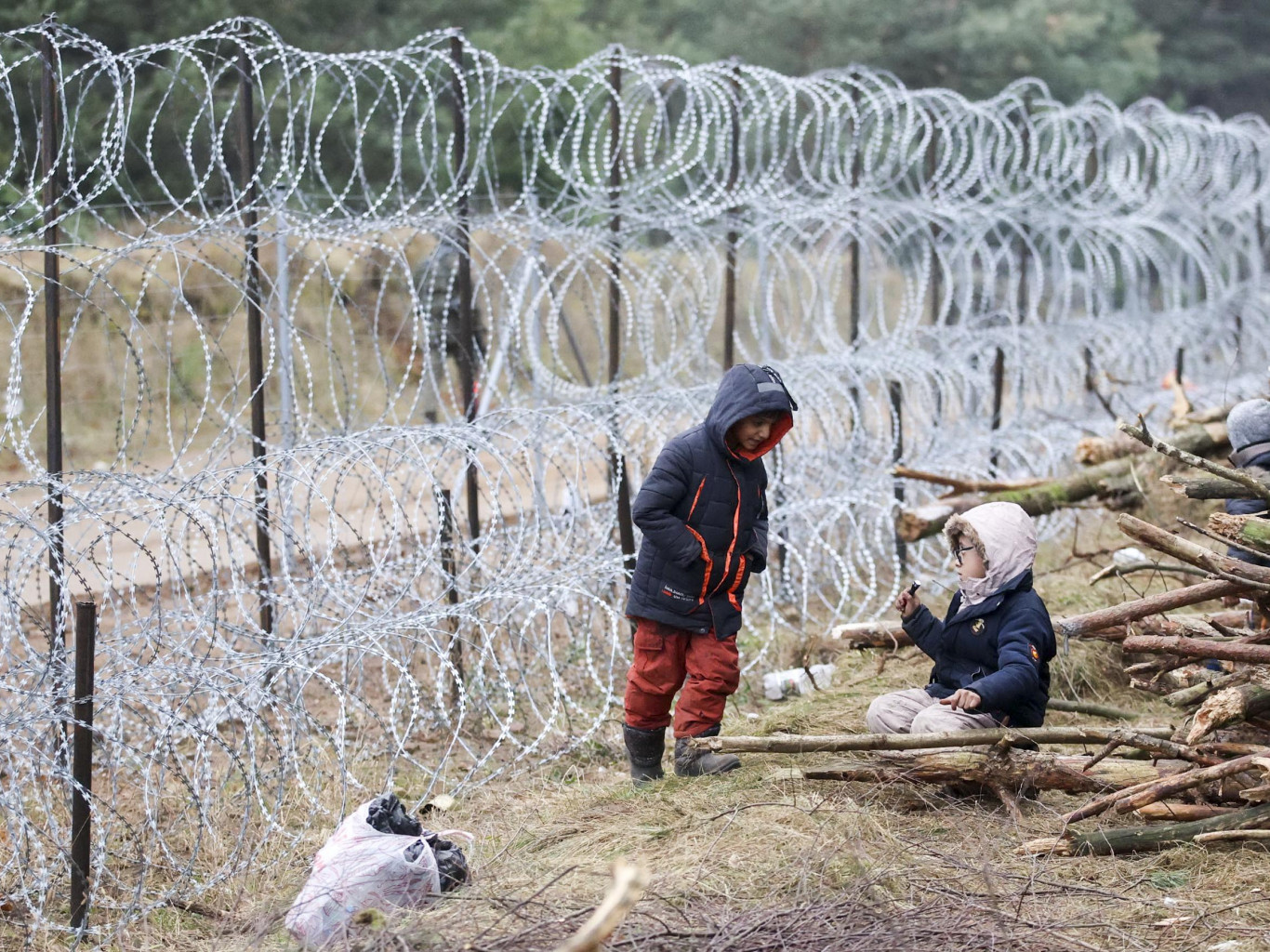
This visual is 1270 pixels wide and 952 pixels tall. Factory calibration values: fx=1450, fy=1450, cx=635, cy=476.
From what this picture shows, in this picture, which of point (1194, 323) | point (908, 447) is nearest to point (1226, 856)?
point (908, 447)

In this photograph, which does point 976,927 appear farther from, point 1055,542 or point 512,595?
point 1055,542

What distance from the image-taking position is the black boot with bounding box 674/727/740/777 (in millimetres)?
4777

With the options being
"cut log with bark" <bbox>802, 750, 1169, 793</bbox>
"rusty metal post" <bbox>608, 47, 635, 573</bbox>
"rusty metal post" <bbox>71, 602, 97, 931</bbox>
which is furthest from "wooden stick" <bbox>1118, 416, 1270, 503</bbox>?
"rusty metal post" <bbox>608, 47, 635, 573</bbox>

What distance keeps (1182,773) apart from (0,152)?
12957mm

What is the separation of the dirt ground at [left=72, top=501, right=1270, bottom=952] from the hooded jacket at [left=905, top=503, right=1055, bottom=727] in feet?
1.12

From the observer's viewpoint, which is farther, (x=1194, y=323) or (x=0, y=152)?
(x=0, y=152)

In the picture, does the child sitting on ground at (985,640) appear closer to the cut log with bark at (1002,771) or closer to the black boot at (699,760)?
the cut log with bark at (1002,771)

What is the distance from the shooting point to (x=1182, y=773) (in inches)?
155

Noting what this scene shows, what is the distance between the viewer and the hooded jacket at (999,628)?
168 inches

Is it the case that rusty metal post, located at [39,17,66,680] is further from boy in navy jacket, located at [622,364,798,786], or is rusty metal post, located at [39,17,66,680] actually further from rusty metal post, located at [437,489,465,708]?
boy in navy jacket, located at [622,364,798,786]

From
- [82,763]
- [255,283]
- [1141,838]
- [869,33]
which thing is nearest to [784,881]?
[1141,838]

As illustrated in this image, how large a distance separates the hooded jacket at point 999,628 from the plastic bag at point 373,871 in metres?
1.62

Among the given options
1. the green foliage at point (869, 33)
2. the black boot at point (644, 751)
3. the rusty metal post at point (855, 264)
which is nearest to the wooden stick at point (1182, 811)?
the black boot at point (644, 751)

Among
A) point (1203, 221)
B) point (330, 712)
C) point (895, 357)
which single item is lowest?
point (330, 712)
